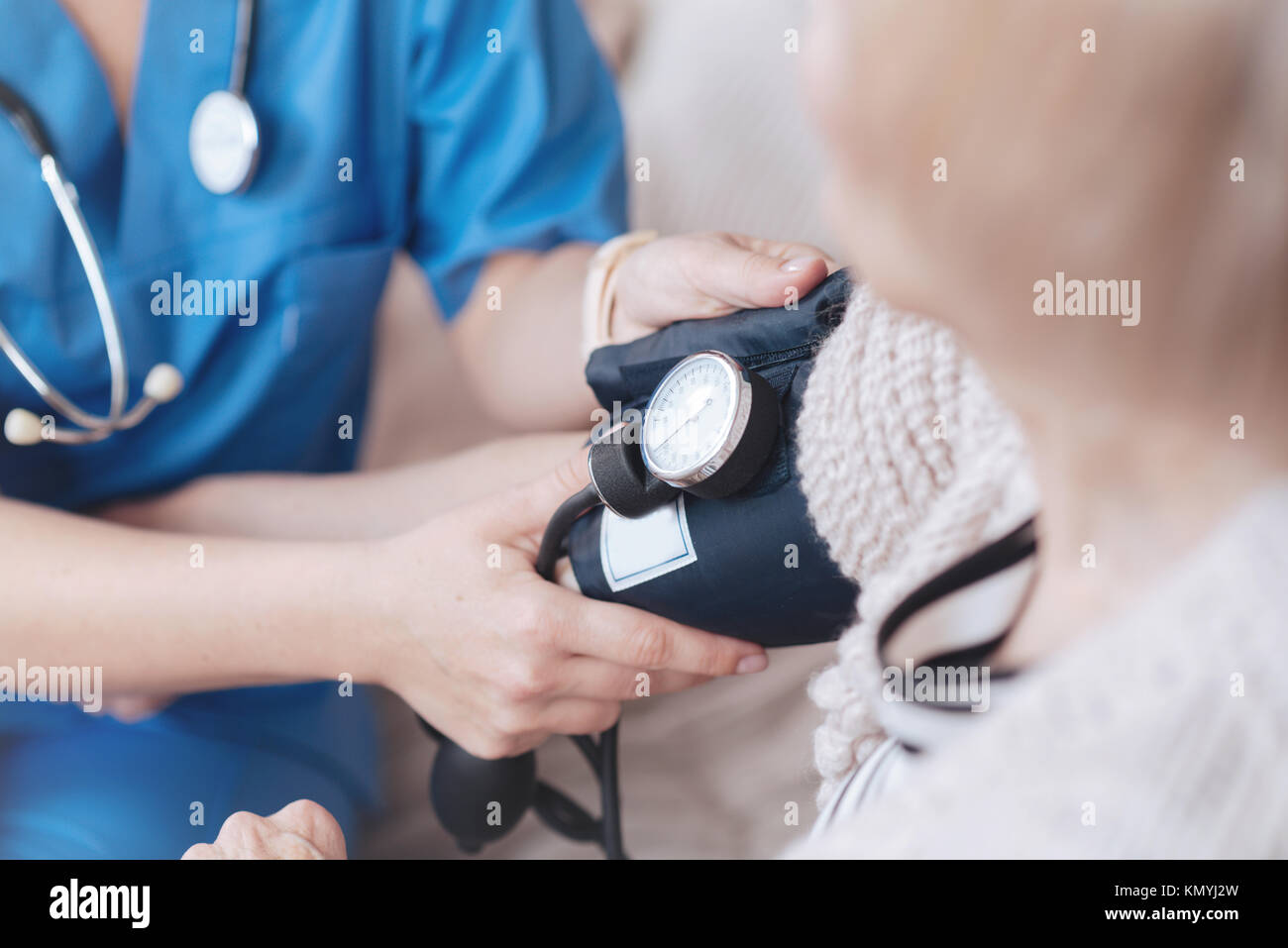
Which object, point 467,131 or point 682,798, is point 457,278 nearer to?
point 467,131

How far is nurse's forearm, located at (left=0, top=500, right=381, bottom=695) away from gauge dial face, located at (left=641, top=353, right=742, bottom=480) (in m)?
0.23

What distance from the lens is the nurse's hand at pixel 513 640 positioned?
1.60ft

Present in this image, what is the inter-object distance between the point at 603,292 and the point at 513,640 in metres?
0.22

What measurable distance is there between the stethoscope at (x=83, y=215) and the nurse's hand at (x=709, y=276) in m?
0.28

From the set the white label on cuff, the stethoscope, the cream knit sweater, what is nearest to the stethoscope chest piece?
the stethoscope

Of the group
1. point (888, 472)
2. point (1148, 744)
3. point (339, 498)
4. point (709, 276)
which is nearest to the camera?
point (1148, 744)

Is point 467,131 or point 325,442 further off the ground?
point 467,131

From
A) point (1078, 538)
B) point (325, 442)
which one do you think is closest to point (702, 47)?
point (325, 442)

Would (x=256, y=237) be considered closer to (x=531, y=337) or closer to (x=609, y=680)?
(x=531, y=337)

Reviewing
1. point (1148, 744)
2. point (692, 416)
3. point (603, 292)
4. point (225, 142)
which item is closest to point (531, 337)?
point (603, 292)

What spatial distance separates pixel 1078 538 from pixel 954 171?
13 cm

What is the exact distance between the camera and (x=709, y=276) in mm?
474

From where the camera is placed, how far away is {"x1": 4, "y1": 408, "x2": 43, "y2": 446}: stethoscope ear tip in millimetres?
598

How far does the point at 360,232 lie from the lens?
74cm
